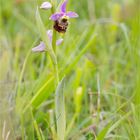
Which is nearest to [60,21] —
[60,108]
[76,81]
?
[60,108]

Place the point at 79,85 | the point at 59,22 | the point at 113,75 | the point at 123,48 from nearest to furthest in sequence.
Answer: the point at 59,22
the point at 79,85
the point at 113,75
the point at 123,48

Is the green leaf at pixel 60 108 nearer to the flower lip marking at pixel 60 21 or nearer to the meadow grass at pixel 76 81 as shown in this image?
the meadow grass at pixel 76 81

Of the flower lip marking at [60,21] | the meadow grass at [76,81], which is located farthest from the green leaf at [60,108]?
the flower lip marking at [60,21]

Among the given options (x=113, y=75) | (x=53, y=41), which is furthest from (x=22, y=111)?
(x=113, y=75)

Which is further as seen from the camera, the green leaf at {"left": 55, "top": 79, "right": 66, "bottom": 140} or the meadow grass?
the meadow grass

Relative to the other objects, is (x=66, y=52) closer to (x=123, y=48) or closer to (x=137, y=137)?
(x=123, y=48)

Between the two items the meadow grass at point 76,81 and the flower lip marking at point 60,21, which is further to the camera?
the meadow grass at point 76,81

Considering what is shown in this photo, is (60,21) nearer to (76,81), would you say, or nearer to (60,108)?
(60,108)

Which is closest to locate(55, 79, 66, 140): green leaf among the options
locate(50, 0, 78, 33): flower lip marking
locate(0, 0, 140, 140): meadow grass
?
locate(0, 0, 140, 140): meadow grass

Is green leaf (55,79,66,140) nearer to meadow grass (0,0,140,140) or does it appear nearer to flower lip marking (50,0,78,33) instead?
meadow grass (0,0,140,140)
